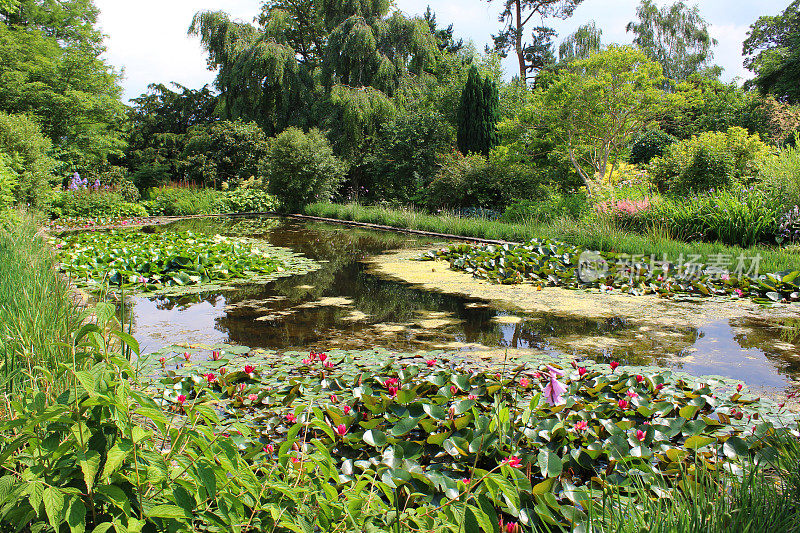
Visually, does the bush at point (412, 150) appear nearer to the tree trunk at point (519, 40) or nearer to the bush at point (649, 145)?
the bush at point (649, 145)

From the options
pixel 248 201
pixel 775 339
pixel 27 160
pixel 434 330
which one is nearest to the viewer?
pixel 775 339

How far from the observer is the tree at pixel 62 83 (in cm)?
1767

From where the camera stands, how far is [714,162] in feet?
28.4

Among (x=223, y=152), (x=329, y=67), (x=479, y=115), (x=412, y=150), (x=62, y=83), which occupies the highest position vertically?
(x=329, y=67)

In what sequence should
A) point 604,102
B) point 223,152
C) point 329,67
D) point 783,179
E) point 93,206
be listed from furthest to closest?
point 223,152 → point 329,67 → point 93,206 → point 604,102 → point 783,179

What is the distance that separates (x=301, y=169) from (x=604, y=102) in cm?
936

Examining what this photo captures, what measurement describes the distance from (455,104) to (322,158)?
4692mm

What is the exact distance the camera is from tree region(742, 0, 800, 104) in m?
19.2

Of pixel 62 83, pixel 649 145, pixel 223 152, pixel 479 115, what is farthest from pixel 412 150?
pixel 62 83

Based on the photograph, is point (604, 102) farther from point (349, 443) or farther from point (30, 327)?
point (30, 327)

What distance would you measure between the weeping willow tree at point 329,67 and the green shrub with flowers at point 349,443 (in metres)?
16.9

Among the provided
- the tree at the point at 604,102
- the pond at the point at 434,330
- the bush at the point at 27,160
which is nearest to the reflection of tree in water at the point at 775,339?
the pond at the point at 434,330

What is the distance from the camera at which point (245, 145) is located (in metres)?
20.6

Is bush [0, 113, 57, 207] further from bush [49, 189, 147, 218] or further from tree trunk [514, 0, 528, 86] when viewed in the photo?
tree trunk [514, 0, 528, 86]
